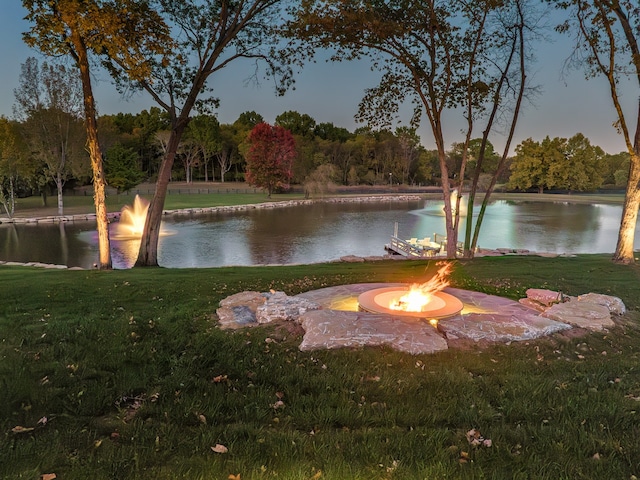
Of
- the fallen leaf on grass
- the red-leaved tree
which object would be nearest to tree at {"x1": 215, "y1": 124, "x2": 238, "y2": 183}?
the red-leaved tree

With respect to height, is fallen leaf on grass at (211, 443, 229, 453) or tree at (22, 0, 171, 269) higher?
tree at (22, 0, 171, 269)

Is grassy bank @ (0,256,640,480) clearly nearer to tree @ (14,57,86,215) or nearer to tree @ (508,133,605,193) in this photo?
tree @ (14,57,86,215)

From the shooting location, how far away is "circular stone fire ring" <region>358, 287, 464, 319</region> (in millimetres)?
5363

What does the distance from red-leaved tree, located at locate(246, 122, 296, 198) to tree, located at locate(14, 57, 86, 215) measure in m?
19.9

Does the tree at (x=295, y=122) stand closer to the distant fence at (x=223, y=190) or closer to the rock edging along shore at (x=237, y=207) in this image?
the distant fence at (x=223, y=190)

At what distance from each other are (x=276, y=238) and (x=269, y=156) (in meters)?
26.7

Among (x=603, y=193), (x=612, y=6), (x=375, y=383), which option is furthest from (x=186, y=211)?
(x=603, y=193)

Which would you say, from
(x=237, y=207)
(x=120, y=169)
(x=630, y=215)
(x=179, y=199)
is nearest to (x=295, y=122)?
(x=179, y=199)

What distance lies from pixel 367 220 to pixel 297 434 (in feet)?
93.0

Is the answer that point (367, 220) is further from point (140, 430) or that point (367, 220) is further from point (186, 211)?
point (140, 430)

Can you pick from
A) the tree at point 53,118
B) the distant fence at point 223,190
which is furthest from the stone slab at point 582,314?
the distant fence at point 223,190

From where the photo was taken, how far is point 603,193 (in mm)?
64312

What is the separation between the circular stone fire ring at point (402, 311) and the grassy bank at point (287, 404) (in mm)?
1133

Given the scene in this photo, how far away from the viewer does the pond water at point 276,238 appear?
16.7 metres
